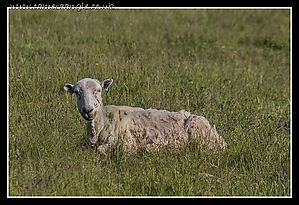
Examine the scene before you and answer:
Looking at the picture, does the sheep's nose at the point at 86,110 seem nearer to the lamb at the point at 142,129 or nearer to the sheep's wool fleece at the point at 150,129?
the lamb at the point at 142,129

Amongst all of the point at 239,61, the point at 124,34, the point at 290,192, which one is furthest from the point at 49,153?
the point at 239,61

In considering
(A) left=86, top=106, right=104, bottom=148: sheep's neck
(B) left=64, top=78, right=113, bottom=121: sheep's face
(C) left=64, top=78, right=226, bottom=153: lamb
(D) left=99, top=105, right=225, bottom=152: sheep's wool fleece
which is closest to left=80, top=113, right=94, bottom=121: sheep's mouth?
(B) left=64, top=78, right=113, bottom=121: sheep's face

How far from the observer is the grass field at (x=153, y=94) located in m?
4.02

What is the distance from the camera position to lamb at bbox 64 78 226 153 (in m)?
4.66

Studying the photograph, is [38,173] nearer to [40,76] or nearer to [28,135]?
[28,135]

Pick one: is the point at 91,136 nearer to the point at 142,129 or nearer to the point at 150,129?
the point at 142,129

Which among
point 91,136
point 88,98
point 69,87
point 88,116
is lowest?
point 91,136

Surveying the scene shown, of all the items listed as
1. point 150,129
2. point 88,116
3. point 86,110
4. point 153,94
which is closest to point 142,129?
point 150,129

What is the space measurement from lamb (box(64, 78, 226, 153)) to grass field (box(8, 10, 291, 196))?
197 mm

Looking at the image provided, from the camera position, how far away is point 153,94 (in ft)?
21.3

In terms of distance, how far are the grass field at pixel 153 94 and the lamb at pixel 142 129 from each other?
197 millimetres

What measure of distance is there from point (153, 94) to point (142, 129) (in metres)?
1.75

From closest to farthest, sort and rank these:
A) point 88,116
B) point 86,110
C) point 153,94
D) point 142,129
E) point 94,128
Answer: point 86,110
point 88,116
point 94,128
point 142,129
point 153,94

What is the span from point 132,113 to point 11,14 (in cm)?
819
